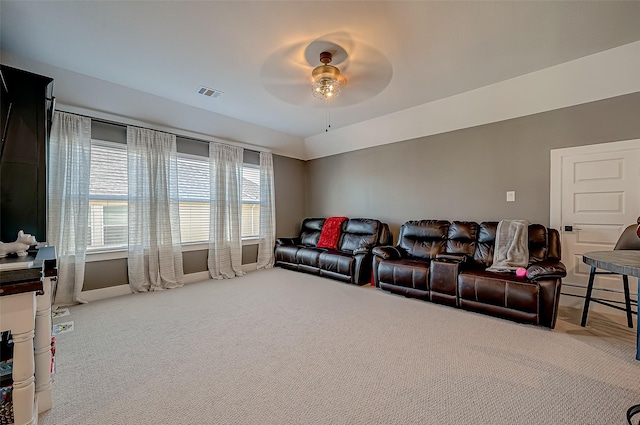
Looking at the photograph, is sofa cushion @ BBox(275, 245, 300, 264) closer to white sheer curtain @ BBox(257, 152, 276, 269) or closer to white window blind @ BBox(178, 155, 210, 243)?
white sheer curtain @ BBox(257, 152, 276, 269)

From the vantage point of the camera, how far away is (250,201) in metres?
5.38

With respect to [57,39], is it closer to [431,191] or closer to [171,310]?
[171,310]

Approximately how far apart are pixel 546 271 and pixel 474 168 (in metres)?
1.88

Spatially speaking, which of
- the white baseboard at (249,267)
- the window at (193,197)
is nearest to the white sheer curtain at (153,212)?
the window at (193,197)

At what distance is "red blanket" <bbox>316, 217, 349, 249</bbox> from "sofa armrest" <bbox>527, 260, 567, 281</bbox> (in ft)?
10.1

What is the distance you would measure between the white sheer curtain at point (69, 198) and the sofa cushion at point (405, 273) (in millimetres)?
3907

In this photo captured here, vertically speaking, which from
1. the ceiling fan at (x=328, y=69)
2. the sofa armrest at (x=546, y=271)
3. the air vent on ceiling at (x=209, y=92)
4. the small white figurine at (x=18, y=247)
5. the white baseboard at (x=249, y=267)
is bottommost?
the white baseboard at (x=249, y=267)

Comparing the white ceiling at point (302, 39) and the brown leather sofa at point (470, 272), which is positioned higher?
the white ceiling at point (302, 39)

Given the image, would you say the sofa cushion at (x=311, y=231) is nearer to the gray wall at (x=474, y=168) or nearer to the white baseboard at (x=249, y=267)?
the gray wall at (x=474, y=168)

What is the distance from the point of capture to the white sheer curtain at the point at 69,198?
3.20 metres

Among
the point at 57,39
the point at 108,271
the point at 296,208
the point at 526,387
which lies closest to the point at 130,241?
the point at 108,271

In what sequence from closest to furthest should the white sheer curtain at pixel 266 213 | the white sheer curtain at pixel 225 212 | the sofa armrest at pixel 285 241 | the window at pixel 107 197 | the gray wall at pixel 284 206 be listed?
the window at pixel 107 197 → the gray wall at pixel 284 206 → the white sheer curtain at pixel 225 212 → the white sheer curtain at pixel 266 213 → the sofa armrest at pixel 285 241

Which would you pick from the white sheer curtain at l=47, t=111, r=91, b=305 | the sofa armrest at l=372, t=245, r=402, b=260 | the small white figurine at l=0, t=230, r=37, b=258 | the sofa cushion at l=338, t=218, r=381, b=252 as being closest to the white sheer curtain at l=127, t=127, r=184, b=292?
the white sheer curtain at l=47, t=111, r=91, b=305

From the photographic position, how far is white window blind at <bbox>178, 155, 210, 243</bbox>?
4.45m
